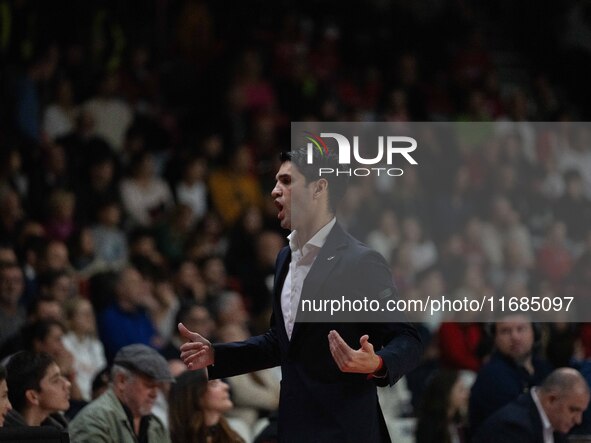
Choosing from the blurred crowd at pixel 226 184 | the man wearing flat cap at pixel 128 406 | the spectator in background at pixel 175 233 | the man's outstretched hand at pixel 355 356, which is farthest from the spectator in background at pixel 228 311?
the man's outstretched hand at pixel 355 356

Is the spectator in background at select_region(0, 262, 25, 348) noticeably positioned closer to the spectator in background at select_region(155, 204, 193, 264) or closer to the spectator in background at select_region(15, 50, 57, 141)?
the spectator in background at select_region(155, 204, 193, 264)

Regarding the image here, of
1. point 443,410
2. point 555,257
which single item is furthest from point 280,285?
point 555,257

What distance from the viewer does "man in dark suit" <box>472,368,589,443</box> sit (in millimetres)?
5652

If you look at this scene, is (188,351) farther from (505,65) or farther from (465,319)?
(505,65)

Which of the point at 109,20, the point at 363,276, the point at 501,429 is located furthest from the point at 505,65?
the point at 363,276

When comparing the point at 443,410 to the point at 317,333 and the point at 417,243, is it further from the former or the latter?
the point at 317,333

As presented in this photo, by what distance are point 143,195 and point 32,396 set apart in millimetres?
4581

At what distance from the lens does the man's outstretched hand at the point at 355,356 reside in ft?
12.9

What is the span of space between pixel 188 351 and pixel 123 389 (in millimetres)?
1253

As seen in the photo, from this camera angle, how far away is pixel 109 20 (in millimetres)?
10719

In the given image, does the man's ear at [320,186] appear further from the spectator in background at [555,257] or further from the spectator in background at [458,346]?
the spectator in background at [555,257]

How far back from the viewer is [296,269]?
176 inches

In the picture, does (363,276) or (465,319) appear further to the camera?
(465,319)

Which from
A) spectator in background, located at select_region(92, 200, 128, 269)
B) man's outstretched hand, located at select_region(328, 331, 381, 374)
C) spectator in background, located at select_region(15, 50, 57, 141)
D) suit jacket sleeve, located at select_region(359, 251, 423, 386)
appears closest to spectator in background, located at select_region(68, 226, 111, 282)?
spectator in background, located at select_region(92, 200, 128, 269)
